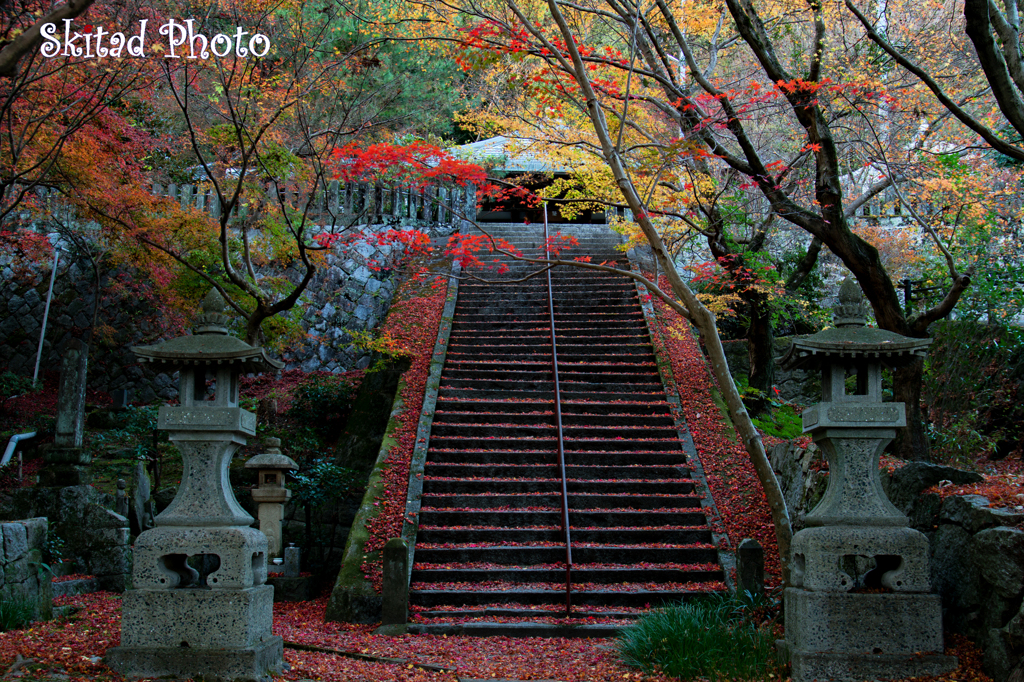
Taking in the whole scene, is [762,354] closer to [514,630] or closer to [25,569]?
[514,630]

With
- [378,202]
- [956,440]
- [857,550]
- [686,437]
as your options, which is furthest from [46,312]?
[956,440]

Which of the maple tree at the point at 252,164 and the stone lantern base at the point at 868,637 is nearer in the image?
the stone lantern base at the point at 868,637

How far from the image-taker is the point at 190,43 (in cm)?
905

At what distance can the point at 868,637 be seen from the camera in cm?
488

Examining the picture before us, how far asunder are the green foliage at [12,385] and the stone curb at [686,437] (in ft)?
37.7

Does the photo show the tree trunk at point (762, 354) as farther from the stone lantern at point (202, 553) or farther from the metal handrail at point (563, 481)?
the stone lantern at point (202, 553)

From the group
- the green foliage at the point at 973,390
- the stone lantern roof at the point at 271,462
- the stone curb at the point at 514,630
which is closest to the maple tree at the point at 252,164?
the stone lantern roof at the point at 271,462

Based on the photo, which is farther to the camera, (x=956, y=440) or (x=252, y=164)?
(x=252, y=164)

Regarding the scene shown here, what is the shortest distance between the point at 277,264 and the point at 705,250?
9638 millimetres

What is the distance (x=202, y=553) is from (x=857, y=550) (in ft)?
15.0

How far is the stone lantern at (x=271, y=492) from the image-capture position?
9062mm

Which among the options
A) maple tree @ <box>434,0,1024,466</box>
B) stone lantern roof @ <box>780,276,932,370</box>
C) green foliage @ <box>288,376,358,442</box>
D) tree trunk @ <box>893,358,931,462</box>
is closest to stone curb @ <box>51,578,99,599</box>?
green foliage @ <box>288,376,358,442</box>

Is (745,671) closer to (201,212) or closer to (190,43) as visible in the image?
(190,43)

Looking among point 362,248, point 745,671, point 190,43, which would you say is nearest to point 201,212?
point 190,43
